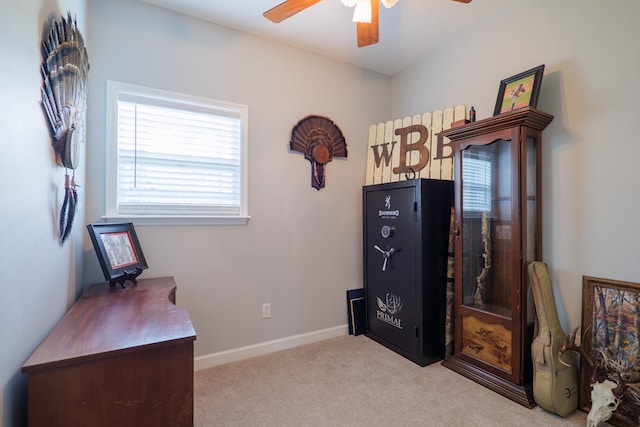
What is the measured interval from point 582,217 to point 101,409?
2638 millimetres

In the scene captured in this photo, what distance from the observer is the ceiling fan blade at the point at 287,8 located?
1672 millimetres

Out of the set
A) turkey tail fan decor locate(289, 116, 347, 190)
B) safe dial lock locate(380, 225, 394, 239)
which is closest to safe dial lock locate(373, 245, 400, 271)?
safe dial lock locate(380, 225, 394, 239)

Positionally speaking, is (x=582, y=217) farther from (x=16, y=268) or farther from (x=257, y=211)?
(x=16, y=268)

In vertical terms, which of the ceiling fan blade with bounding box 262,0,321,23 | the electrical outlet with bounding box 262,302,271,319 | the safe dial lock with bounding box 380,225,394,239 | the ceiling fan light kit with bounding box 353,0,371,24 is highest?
the ceiling fan blade with bounding box 262,0,321,23

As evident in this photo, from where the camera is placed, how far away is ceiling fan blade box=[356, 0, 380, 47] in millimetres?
1754

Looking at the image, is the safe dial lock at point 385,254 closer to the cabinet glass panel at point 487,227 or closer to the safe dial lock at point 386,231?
the safe dial lock at point 386,231

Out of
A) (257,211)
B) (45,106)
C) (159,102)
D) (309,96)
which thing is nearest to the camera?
(45,106)

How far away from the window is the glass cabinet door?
1.80 meters

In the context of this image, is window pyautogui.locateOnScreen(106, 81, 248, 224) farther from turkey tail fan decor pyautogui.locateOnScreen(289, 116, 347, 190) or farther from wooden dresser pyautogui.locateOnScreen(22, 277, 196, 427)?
wooden dresser pyautogui.locateOnScreen(22, 277, 196, 427)

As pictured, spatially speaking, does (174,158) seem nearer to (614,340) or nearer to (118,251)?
(118,251)

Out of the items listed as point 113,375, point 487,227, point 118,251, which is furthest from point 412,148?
point 113,375

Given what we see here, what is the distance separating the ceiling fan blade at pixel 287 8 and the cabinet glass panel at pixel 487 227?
1507 mm

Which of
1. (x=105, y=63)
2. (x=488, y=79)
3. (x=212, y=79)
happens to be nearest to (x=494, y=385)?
(x=488, y=79)

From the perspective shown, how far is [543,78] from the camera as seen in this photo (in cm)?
215
